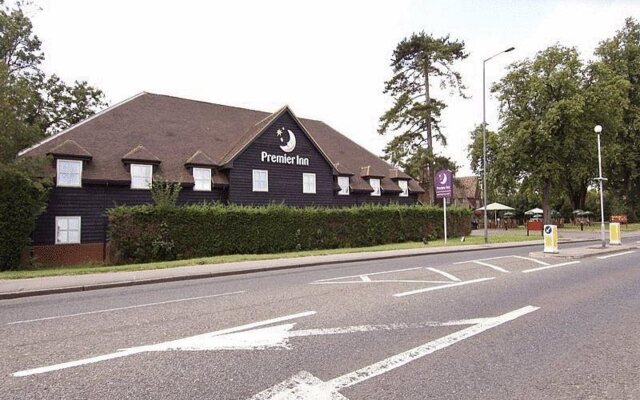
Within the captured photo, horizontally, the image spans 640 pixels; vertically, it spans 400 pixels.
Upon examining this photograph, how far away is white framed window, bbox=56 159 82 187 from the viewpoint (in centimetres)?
2196

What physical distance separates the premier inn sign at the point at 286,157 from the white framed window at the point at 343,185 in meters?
3.68

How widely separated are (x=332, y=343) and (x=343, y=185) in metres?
27.9

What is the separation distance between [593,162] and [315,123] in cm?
2861

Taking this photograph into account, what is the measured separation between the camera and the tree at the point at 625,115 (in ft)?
146

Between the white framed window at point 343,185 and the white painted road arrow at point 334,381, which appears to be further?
the white framed window at point 343,185

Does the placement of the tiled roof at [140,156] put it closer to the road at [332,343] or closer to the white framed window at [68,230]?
the white framed window at [68,230]

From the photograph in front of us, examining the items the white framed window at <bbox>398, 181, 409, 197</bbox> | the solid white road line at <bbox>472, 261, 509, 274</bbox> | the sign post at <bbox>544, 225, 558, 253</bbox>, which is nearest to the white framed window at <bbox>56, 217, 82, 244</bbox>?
the solid white road line at <bbox>472, 261, 509, 274</bbox>

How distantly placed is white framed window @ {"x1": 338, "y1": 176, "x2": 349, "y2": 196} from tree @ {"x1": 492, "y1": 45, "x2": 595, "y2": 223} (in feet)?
60.2

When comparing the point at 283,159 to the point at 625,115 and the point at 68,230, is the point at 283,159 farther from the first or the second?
the point at 625,115

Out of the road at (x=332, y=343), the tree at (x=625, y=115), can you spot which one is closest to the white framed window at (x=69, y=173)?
the road at (x=332, y=343)

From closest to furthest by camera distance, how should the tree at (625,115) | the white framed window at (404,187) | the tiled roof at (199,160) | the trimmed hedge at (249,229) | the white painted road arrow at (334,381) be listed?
1. the white painted road arrow at (334,381)
2. the trimmed hedge at (249,229)
3. the tiled roof at (199,160)
4. the white framed window at (404,187)
5. the tree at (625,115)

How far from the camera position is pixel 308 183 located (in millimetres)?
30938

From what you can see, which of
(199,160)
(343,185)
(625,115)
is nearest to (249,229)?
(199,160)

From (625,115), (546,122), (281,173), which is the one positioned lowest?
(281,173)
